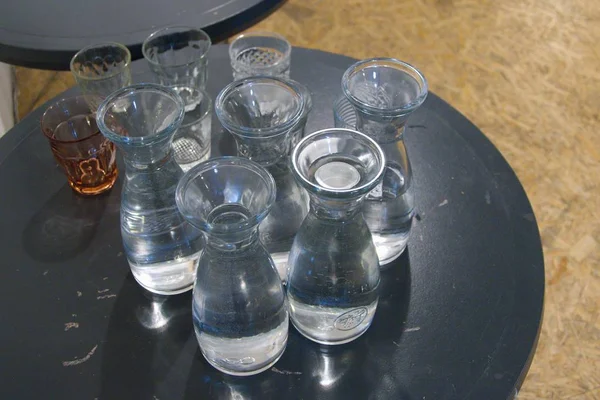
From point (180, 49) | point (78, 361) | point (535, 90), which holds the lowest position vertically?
point (535, 90)

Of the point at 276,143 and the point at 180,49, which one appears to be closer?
the point at 276,143

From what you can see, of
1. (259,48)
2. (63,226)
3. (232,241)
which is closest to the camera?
(232,241)

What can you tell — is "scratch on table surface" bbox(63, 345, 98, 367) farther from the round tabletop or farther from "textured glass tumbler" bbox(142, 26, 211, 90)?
the round tabletop

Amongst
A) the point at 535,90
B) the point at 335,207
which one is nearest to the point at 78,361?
the point at 335,207

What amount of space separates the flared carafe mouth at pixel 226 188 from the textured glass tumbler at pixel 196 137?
0.67 ft

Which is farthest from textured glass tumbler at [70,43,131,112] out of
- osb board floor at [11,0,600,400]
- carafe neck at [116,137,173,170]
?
osb board floor at [11,0,600,400]

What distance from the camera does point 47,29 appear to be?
88 cm

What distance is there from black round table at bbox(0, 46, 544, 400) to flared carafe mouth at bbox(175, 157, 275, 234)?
0.47 feet

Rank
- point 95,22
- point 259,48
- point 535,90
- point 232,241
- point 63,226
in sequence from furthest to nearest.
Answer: point 535,90 → point 95,22 → point 259,48 → point 63,226 → point 232,241

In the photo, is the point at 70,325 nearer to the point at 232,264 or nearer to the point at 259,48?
the point at 232,264

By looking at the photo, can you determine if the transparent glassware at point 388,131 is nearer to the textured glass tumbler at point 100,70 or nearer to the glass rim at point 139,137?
the glass rim at point 139,137

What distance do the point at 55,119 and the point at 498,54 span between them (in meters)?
1.27

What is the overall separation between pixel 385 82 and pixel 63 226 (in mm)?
358

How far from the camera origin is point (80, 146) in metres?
0.69
